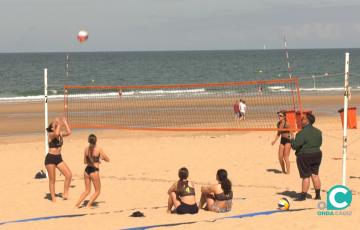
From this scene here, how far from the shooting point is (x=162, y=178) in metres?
14.7

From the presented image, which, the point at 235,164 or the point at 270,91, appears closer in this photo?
the point at 235,164

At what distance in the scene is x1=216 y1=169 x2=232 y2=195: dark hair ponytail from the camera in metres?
10.6

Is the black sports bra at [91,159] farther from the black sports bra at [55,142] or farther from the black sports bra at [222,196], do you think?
the black sports bra at [222,196]

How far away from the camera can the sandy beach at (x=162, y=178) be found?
33.4 ft

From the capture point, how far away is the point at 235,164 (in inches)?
643

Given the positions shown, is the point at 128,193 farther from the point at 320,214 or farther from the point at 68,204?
the point at 320,214

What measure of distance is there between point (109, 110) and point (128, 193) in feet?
76.0

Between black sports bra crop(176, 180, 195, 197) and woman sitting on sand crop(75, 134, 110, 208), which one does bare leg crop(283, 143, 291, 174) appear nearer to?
black sports bra crop(176, 180, 195, 197)

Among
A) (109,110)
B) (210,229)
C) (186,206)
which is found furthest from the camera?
(109,110)

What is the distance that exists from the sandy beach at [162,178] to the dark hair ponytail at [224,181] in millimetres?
425

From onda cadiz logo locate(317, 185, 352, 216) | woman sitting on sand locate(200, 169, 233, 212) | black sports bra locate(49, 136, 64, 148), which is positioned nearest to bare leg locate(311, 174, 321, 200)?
onda cadiz logo locate(317, 185, 352, 216)

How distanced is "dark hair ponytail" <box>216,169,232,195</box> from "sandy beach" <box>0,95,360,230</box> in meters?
0.43

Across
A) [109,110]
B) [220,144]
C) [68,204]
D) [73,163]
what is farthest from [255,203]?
[109,110]

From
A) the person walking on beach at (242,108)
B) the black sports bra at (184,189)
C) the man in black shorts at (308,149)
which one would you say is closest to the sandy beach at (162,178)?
the black sports bra at (184,189)
